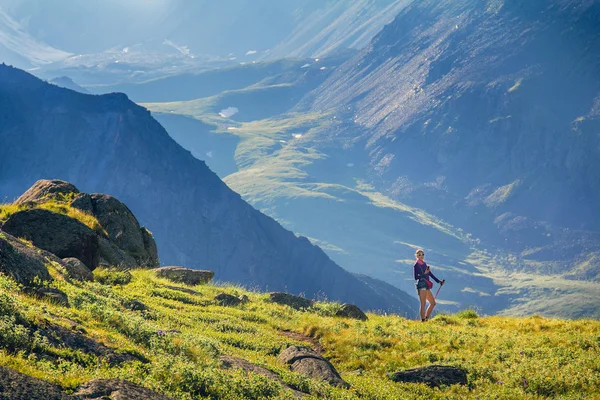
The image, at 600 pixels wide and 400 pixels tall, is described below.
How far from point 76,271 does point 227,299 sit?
7.39 metres

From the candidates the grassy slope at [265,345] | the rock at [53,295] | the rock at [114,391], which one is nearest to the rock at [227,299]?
the grassy slope at [265,345]

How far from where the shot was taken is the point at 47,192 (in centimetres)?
3478

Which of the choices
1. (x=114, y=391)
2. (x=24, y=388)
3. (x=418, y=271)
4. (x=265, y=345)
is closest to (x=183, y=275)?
(x=418, y=271)

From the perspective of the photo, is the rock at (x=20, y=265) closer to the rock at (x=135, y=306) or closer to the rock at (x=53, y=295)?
the rock at (x=53, y=295)

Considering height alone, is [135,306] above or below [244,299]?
below

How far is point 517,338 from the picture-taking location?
2380 centimetres

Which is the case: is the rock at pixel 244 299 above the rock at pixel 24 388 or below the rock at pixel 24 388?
above

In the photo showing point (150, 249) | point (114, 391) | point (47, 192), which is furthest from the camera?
point (150, 249)

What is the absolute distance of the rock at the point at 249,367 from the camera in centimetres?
1602

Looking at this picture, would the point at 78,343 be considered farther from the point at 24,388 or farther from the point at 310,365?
the point at 310,365

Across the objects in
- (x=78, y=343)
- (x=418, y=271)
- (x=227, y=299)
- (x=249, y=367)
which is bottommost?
(x=78, y=343)

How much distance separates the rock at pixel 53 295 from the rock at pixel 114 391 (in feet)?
20.4

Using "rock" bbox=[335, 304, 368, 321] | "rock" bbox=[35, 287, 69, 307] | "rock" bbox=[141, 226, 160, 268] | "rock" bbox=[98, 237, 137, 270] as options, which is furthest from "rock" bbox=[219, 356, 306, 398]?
"rock" bbox=[141, 226, 160, 268]

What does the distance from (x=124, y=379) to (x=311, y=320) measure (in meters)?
15.7
